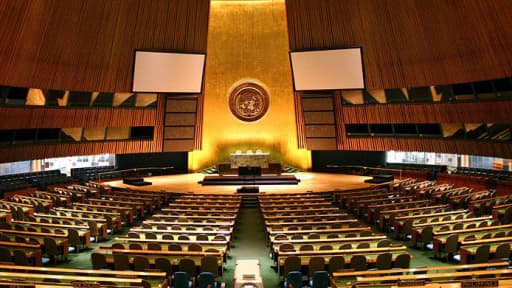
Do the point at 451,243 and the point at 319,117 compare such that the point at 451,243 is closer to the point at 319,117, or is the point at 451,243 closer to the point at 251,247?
the point at 251,247

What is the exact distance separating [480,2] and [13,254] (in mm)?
14475

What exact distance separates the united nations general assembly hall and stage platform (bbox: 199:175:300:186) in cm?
9

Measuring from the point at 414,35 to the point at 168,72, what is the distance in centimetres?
1113

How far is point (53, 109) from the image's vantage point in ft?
70.7

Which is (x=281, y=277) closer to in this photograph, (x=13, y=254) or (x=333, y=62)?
(x=13, y=254)

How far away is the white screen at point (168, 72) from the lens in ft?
76.2

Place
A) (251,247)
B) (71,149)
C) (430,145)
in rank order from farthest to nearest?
(71,149) → (430,145) → (251,247)

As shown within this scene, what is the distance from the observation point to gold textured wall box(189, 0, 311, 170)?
28.0m

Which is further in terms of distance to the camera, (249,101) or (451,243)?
(249,101)

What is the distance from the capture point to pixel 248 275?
7203mm

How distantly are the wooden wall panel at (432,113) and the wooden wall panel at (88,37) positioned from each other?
8.39 metres

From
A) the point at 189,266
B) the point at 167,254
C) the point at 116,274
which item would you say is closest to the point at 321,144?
the point at 167,254

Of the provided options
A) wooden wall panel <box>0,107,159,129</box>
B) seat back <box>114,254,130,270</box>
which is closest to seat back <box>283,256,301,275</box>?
seat back <box>114,254,130,270</box>

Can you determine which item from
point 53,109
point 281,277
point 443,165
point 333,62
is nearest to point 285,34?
point 333,62
